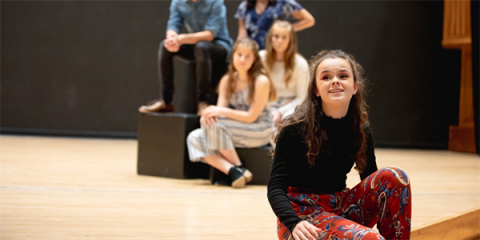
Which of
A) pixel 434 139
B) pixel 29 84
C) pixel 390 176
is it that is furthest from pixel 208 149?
pixel 434 139

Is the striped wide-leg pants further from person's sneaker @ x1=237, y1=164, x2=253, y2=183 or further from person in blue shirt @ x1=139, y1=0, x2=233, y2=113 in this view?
person in blue shirt @ x1=139, y1=0, x2=233, y2=113

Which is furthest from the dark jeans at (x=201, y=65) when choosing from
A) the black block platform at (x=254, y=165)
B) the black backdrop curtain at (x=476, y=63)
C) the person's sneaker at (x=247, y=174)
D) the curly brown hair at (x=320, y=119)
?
the black backdrop curtain at (x=476, y=63)

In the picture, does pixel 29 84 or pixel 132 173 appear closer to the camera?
pixel 132 173

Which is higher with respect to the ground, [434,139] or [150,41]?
[150,41]

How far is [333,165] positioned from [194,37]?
187cm

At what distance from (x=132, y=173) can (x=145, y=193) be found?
2.21 feet

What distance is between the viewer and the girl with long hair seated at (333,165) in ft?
4.12

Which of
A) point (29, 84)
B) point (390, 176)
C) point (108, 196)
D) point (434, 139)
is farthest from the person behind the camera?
point (434, 139)

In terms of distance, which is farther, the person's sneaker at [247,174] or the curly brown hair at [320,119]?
the person's sneaker at [247,174]

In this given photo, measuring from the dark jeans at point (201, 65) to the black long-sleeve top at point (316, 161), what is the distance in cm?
174

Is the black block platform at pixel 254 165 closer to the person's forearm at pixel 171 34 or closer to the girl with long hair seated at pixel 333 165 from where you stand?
the person's forearm at pixel 171 34

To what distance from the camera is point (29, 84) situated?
5059mm

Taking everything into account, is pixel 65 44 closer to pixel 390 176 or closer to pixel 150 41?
pixel 150 41

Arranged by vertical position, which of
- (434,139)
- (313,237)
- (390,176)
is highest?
(390,176)
